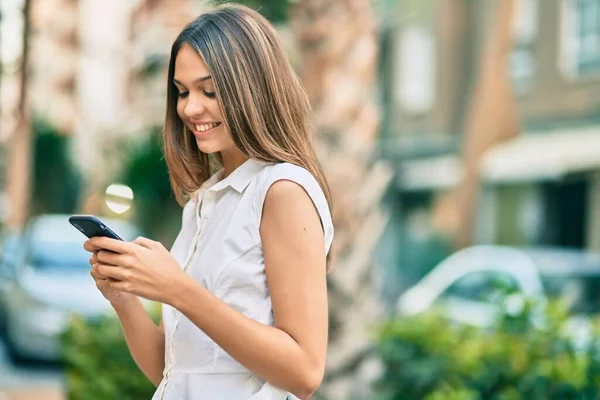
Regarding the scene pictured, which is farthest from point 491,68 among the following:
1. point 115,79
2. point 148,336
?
point 115,79

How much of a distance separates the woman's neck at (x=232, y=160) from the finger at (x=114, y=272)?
0.41m

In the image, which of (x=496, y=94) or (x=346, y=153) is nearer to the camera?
(x=346, y=153)

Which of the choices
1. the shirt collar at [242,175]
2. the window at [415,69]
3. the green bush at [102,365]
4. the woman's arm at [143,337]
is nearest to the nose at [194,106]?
the shirt collar at [242,175]

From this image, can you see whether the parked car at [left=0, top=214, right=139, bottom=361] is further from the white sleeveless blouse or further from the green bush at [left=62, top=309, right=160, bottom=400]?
the white sleeveless blouse

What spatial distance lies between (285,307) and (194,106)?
409mm

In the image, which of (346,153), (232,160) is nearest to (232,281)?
(232,160)

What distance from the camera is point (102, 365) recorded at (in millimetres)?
5242

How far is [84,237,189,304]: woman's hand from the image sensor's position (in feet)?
5.13

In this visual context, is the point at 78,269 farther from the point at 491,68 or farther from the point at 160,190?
the point at 491,68

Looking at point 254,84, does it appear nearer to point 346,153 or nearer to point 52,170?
point 346,153

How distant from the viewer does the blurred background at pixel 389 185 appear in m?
4.42

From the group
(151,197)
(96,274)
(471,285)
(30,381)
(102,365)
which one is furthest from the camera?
(151,197)

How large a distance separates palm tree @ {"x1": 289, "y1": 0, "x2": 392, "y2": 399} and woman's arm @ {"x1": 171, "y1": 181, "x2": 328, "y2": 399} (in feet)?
9.43

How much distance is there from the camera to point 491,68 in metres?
9.52
